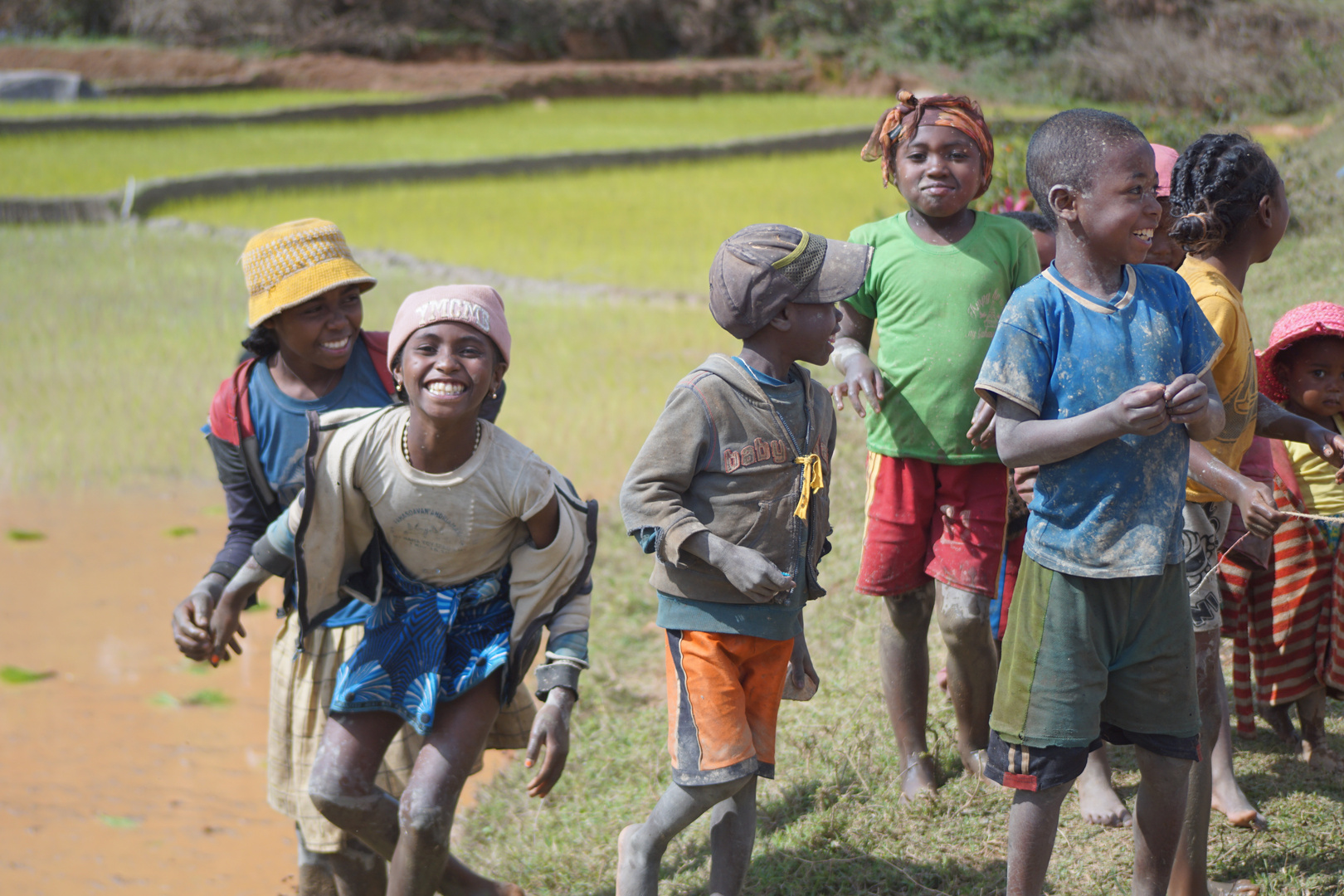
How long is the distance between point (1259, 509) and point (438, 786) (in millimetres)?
1729

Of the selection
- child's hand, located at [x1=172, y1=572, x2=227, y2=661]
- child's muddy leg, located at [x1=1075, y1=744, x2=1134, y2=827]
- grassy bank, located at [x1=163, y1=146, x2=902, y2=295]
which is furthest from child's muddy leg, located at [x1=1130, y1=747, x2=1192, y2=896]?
grassy bank, located at [x1=163, y1=146, x2=902, y2=295]

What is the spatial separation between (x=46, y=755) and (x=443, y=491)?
2.27m

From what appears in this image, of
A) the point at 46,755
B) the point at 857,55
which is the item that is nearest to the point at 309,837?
the point at 46,755

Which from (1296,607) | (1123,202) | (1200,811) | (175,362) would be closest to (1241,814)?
(1200,811)

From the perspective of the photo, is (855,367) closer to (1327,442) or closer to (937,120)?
(937,120)

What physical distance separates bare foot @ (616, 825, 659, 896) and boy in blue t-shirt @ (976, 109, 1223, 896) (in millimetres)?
746

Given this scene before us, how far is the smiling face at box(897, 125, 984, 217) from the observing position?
10.5 feet

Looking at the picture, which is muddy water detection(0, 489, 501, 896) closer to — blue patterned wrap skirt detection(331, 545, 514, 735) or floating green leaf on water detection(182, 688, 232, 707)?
floating green leaf on water detection(182, 688, 232, 707)

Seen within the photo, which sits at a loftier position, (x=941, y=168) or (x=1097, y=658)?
(x=941, y=168)

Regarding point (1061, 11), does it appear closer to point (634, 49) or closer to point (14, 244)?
point (634, 49)

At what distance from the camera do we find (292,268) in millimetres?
3223

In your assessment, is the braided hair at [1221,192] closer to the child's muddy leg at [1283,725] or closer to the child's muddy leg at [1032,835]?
the child's muddy leg at [1032,835]

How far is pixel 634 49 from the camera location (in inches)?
1326

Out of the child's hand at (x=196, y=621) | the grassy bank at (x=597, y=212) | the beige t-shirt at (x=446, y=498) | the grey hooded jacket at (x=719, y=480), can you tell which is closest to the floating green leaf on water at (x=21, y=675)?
the child's hand at (x=196, y=621)
